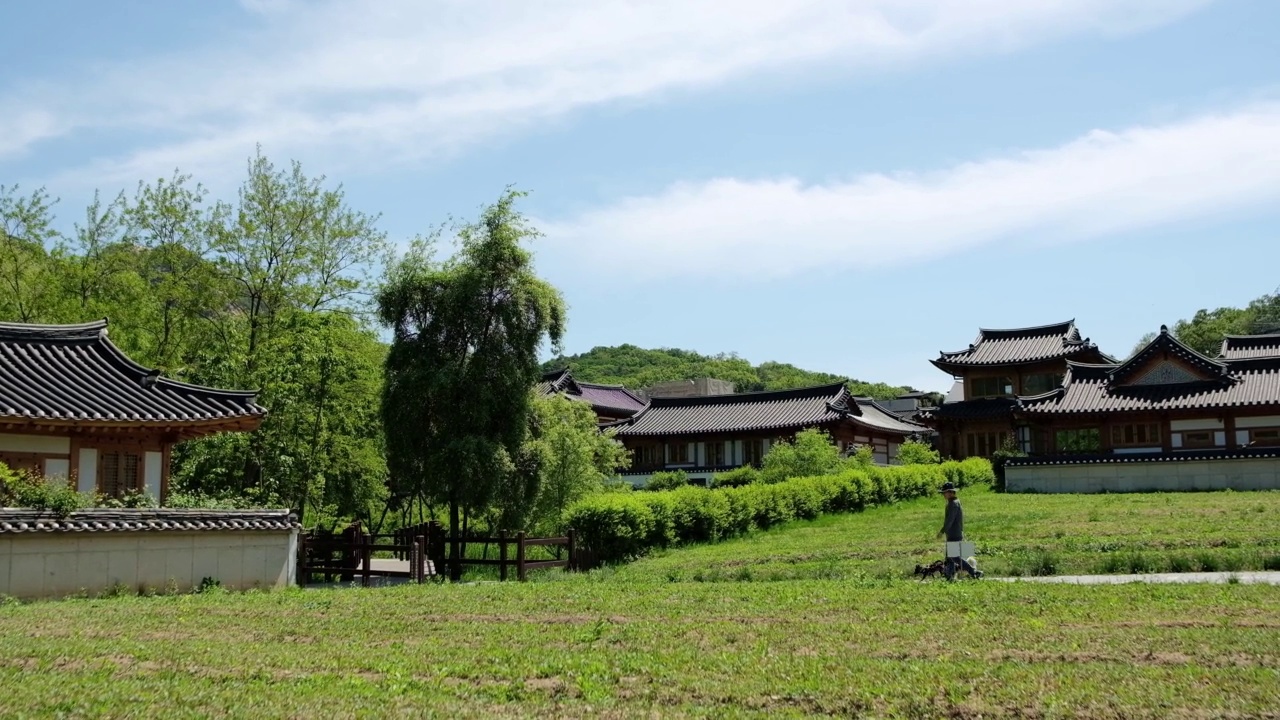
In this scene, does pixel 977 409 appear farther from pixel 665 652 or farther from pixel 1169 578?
pixel 665 652

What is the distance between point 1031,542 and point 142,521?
16275 millimetres

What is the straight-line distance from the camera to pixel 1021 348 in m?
55.8

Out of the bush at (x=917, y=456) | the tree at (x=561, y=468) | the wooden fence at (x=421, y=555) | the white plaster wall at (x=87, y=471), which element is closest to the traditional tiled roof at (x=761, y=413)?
→ the bush at (x=917, y=456)

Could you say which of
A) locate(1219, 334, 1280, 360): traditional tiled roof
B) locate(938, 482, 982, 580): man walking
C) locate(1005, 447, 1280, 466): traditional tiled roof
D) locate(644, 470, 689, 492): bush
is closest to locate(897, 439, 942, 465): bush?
locate(1005, 447, 1280, 466): traditional tiled roof

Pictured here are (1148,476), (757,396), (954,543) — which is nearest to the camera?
(954,543)

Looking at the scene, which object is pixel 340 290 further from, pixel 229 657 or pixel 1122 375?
pixel 1122 375

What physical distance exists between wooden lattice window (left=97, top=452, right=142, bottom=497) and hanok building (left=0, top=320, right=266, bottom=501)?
0.07 feet

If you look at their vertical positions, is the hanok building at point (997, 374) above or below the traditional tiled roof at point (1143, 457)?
above

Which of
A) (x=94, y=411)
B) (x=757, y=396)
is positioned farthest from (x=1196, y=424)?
(x=94, y=411)

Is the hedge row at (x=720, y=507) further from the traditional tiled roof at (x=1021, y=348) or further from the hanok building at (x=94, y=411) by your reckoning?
the traditional tiled roof at (x=1021, y=348)

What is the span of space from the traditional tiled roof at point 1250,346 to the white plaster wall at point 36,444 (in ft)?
143

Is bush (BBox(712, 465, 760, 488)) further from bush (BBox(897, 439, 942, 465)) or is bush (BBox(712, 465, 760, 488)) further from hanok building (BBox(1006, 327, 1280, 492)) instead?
hanok building (BBox(1006, 327, 1280, 492))

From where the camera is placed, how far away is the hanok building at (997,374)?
5400 centimetres

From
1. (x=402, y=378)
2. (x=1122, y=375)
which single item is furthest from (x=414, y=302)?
(x=1122, y=375)
